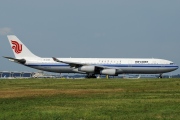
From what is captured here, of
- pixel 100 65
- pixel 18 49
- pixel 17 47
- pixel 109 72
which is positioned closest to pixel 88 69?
pixel 100 65

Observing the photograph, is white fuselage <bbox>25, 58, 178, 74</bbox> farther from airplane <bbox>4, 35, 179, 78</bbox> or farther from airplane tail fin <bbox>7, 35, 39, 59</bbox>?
airplane tail fin <bbox>7, 35, 39, 59</bbox>

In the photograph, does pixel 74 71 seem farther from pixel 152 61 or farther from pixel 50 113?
pixel 50 113

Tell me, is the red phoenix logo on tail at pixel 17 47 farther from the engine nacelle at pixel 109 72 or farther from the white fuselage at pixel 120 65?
the engine nacelle at pixel 109 72

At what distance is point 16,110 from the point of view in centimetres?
2269

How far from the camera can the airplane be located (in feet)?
267

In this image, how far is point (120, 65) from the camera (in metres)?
81.8

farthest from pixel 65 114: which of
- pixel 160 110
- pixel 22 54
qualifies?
pixel 22 54

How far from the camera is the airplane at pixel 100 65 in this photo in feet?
267

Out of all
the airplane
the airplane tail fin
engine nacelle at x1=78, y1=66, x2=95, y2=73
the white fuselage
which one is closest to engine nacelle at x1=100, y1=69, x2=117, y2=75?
the airplane

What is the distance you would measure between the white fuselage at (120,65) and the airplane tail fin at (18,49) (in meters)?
3.30

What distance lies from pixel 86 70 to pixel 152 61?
12388 millimetres

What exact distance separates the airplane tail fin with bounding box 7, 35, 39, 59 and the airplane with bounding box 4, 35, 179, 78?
1492mm

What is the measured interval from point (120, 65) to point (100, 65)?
3.93 meters

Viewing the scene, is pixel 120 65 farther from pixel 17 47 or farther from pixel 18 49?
pixel 17 47
